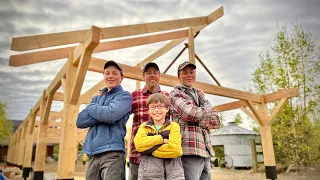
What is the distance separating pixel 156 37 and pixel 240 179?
17.8 feet

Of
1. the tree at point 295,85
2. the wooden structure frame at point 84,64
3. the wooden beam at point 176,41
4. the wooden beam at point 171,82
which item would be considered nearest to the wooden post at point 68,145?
the wooden structure frame at point 84,64

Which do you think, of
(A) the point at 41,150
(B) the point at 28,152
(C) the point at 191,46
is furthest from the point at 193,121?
(B) the point at 28,152

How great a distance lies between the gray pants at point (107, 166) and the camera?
1.62 metres

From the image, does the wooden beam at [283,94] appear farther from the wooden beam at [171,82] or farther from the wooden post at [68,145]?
the wooden post at [68,145]

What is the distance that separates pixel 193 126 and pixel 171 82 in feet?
10.4

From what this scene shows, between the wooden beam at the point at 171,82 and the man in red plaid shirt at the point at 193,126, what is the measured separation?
227cm

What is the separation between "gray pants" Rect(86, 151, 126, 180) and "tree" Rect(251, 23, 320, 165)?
9325 mm

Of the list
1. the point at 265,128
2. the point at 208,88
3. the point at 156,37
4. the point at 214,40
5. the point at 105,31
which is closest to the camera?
the point at 105,31

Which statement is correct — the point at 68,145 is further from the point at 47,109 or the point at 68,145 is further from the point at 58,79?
the point at 47,109

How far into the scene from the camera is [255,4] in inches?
233

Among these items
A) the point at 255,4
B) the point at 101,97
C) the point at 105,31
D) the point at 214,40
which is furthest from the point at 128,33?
the point at 214,40

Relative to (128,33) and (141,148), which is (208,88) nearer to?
(128,33)

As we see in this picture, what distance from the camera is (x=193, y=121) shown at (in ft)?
5.92

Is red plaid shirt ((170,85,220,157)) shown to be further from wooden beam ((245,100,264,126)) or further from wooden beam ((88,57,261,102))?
wooden beam ((245,100,264,126))
